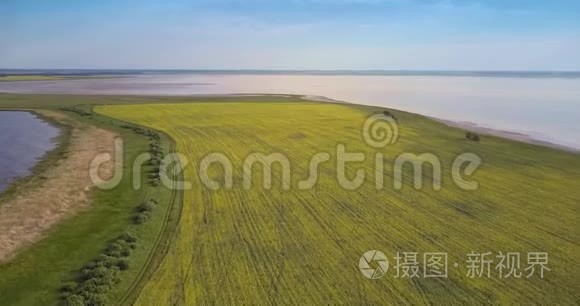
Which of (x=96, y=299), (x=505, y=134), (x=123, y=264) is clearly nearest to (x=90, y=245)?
(x=123, y=264)

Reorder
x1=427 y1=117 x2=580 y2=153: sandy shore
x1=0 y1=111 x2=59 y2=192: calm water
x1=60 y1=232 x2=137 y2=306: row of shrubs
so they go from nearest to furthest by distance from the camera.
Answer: x1=60 y1=232 x2=137 y2=306: row of shrubs → x1=0 y1=111 x2=59 y2=192: calm water → x1=427 y1=117 x2=580 y2=153: sandy shore

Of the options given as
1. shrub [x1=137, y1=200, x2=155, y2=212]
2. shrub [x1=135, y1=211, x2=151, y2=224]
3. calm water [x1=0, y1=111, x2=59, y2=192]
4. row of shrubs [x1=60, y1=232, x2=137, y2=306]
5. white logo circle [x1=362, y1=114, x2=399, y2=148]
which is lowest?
row of shrubs [x1=60, y1=232, x2=137, y2=306]

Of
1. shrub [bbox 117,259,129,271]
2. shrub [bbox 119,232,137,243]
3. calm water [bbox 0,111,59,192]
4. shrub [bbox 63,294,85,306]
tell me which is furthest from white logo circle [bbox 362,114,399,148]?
shrub [bbox 63,294,85,306]

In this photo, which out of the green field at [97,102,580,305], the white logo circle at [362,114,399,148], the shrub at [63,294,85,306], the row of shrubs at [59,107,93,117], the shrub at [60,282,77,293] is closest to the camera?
the shrub at [63,294,85,306]

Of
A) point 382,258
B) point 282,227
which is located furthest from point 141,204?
point 382,258

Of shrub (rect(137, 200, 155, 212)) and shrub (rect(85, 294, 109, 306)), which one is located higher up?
shrub (rect(137, 200, 155, 212))

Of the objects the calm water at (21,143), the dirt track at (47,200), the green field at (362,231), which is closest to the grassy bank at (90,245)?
the dirt track at (47,200)

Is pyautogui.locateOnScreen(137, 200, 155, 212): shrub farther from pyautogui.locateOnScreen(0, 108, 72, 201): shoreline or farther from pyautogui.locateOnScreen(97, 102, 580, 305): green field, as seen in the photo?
pyautogui.locateOnScreen(0, 108, 72, 201): shoreline
